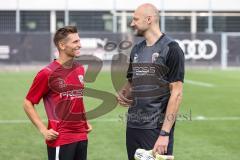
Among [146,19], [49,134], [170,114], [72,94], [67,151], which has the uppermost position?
[146,19]

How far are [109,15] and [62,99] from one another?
35303 mm

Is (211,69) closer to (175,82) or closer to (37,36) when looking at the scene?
(37,36)

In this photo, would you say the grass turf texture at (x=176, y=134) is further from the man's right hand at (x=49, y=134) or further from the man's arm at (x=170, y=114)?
the man's arm at (x=170, y=114)

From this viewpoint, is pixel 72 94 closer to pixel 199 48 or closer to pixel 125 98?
pixel 125 98

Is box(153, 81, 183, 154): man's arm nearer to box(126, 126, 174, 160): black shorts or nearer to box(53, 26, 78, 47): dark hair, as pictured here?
box(126, 126, 174, 160): black shorts

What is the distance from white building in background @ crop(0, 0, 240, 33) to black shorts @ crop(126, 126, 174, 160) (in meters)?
33.2

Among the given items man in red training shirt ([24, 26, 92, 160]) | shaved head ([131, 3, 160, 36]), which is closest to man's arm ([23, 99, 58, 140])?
man in red training shirt ([24, 26, 92, 160])

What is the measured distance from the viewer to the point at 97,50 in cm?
3042

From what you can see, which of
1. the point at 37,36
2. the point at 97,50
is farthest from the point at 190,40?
the point at 37,36

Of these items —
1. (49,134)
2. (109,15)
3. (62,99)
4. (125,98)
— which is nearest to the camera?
(49,134)

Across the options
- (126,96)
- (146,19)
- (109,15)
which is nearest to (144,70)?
(146,19)

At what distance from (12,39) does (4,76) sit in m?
4.50

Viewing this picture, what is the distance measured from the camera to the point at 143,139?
18.0ft

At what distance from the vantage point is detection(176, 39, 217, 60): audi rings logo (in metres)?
31.7
